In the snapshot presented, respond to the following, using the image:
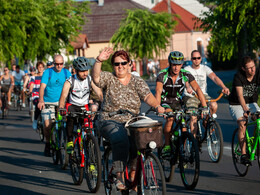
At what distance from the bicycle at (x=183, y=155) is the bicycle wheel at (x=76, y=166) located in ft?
3.82

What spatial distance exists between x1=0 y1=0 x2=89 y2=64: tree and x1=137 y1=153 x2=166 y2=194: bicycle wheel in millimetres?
16501

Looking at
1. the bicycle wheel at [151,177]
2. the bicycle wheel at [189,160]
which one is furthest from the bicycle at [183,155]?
the bicycle wheel at [151,177]

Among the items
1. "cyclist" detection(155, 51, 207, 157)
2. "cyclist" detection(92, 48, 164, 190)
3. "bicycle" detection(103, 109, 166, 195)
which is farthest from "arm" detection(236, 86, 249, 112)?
"bicycle" detection(103, 109, 166, 195)

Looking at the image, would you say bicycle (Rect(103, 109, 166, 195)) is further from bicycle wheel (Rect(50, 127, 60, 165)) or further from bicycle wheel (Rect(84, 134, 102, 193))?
bicycle wheel (Rect(50, 127, 60, 165))

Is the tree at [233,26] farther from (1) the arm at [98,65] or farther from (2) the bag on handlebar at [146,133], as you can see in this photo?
(2) the bag on handlebar at [146,133]

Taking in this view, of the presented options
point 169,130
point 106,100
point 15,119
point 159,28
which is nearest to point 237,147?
point 169,130

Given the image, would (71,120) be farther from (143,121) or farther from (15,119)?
(15,119)

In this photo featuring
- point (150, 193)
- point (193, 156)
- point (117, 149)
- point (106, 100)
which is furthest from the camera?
point (193, 156)

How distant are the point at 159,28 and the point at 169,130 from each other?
154ft

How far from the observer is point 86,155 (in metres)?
7.47

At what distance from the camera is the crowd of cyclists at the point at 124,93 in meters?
6.16

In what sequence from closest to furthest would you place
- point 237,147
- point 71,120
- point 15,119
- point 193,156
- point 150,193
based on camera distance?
point 150,193
point 193,156
point 237,147
point 71,120
point 15,119

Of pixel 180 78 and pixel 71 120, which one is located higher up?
pixel 180 78

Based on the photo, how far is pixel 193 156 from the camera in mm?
7020
